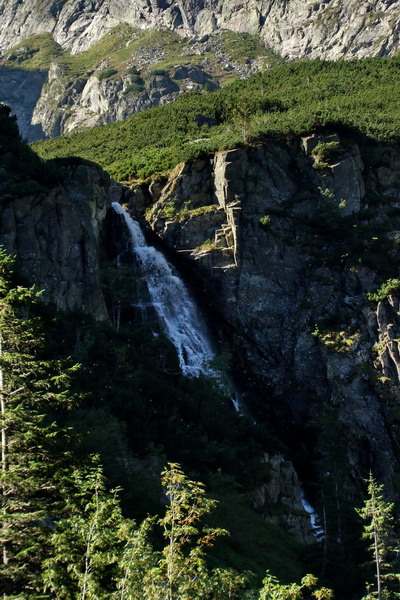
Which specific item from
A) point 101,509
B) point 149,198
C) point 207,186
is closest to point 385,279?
point 207,186

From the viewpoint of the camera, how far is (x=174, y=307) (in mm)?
54594

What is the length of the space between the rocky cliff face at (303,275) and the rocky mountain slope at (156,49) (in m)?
77.9

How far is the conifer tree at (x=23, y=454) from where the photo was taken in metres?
13.4

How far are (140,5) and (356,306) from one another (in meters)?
142

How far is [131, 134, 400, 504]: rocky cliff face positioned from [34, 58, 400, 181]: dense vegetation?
2.42m

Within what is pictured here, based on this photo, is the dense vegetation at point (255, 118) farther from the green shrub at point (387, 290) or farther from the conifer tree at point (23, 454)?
the conifer tree at point (23, 454)

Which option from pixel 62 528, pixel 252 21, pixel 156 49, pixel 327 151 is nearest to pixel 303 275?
pixel 327 151

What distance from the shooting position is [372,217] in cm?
6091

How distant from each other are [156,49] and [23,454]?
15645 cm

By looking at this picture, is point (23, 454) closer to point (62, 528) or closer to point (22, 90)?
point (62, 528)

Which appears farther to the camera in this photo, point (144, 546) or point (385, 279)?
point (385, 279)

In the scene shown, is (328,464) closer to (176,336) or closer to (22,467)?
(176,336)

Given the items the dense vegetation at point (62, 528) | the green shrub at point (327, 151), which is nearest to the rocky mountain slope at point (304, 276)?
the green shrub at point (327, 151)

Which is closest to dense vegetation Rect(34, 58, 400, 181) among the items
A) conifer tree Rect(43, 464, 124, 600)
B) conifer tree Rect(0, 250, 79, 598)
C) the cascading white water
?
the cascading white water
